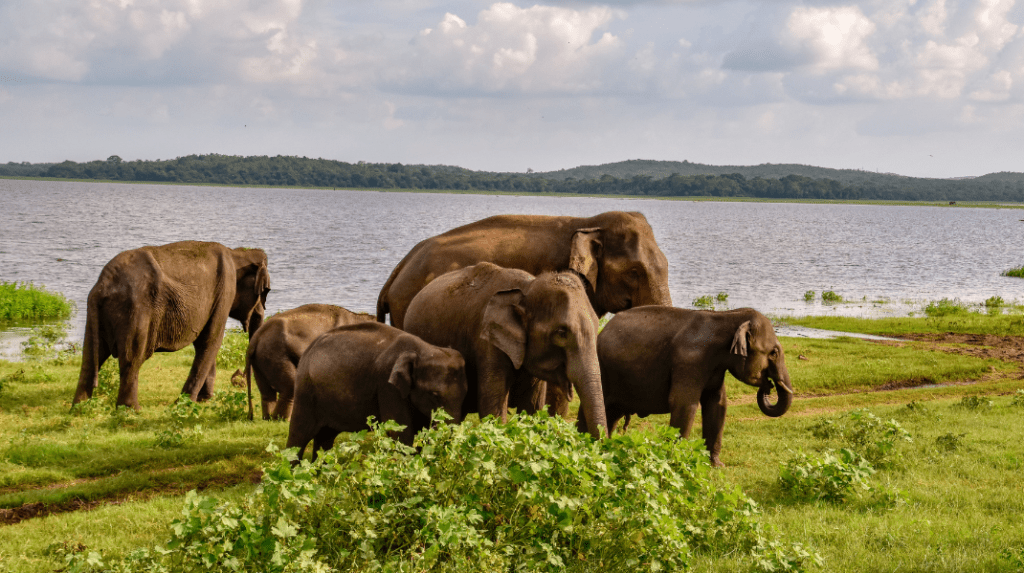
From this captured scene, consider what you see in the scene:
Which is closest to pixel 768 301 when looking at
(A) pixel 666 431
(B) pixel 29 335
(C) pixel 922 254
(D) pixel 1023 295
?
(D) pixel 1023 295

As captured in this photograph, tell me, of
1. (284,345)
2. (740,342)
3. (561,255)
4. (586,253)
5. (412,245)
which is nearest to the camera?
(740,342)

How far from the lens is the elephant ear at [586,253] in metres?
10.4

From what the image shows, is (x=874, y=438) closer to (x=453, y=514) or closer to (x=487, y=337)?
(x=487, y=337)

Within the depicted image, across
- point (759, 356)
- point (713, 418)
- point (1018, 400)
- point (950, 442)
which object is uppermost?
point (759, 356)

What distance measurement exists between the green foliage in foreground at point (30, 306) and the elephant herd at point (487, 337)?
15968 millimetres

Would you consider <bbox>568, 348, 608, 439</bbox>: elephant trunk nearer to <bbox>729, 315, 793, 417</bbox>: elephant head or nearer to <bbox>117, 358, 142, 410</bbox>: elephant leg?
<bbox>729, 315, 793, 417</bbox>: elephant head

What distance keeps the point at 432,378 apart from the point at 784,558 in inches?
135

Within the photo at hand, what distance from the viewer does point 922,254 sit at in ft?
262

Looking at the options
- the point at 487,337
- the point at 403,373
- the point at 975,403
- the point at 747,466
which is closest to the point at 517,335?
the point at 487,337

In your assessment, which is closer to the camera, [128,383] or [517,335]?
[517,335]

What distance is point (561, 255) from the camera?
427 inches

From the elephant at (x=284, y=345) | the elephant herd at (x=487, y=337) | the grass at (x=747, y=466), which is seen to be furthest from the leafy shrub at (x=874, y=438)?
the elephant at (x=284, y=345)

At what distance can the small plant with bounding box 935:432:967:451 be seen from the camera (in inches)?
457

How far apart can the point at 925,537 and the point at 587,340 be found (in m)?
3.42
